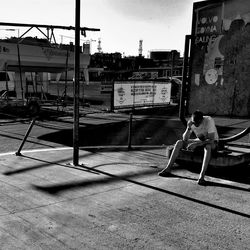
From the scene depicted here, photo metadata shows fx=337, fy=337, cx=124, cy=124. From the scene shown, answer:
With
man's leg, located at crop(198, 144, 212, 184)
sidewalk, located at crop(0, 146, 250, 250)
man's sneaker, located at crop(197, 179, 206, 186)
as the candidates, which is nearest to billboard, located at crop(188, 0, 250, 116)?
man's leg, located at crop(198, 144, 212, 184)

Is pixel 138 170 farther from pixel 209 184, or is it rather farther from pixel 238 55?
pixel 238 55

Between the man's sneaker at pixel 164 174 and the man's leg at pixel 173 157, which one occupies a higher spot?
the man's leg at pixel 173 157

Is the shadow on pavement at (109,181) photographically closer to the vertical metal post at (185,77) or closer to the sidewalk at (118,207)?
the sidewalk at (118,207)

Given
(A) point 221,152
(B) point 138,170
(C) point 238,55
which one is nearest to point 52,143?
(B) point 138,170

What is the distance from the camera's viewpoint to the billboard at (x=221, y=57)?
258 inches

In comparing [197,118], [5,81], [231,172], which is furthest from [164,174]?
[5,81]

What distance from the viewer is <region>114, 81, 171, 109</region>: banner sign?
787 inches

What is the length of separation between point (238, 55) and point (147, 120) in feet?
33.1

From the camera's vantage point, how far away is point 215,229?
14.4ft

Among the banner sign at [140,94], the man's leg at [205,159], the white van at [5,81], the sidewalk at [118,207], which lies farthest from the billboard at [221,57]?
the white van at [5,81]

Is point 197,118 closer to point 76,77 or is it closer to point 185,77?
point 185,77

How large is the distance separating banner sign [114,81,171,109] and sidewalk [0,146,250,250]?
12.3m

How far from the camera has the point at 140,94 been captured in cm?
2175

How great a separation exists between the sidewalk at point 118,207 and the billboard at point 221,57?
1.49 meters
